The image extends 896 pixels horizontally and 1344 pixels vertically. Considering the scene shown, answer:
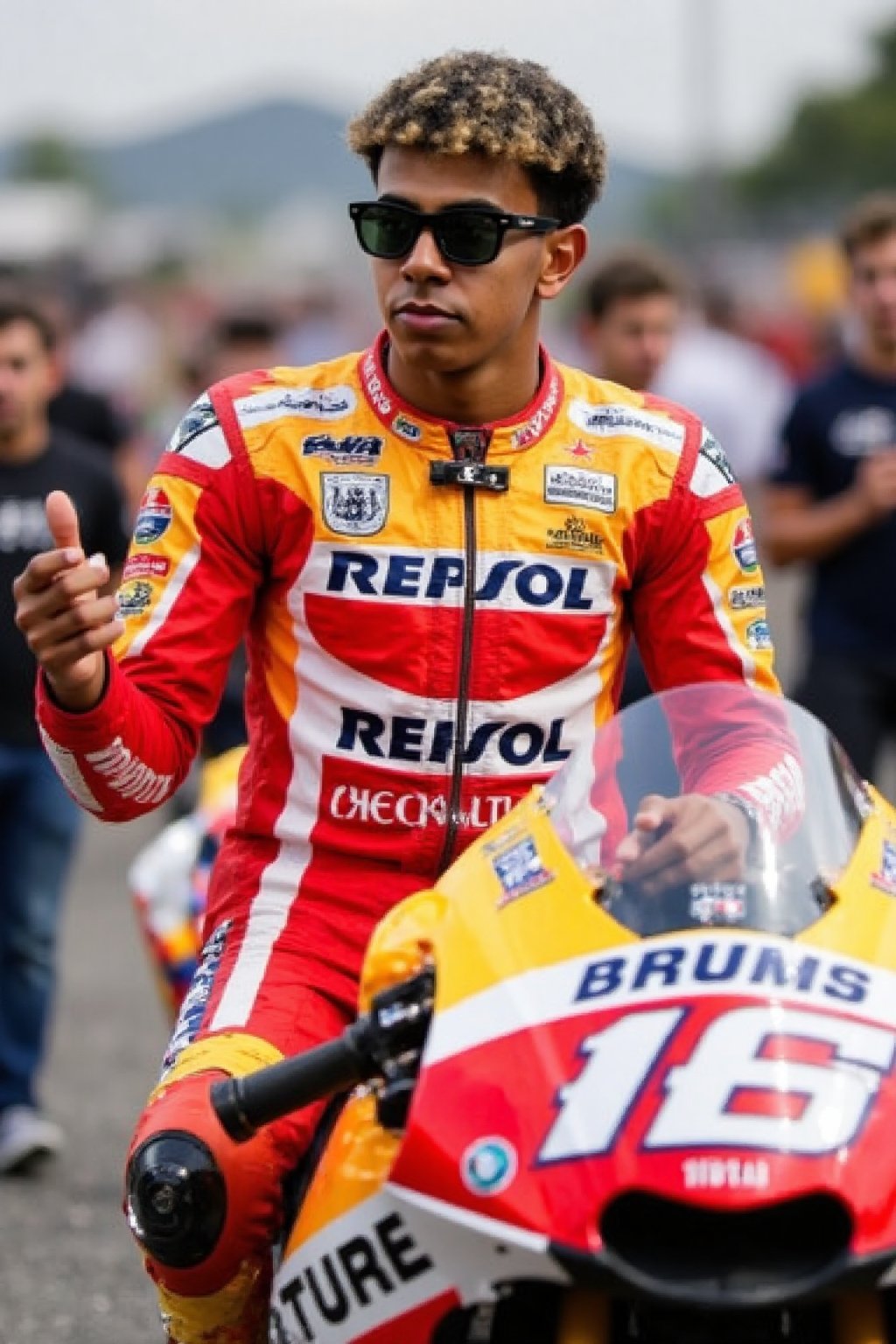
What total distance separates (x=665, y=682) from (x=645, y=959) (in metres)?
1.32

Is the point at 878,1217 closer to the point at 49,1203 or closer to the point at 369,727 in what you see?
the point at 369,727

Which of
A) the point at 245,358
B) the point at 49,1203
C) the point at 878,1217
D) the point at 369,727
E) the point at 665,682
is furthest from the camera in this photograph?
the point at 245,358

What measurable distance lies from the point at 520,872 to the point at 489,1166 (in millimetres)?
496

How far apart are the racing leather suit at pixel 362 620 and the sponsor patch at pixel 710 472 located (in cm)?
4

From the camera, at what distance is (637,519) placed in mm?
4504

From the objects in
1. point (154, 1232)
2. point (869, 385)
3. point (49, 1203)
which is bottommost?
point (49, 1203)

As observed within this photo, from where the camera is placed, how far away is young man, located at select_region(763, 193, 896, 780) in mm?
8797

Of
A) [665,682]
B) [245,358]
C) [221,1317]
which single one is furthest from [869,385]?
[221,1317]

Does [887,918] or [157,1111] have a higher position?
[887,918]

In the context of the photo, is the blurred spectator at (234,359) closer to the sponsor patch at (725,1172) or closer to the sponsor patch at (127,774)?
the sponsor patch at (127,774)

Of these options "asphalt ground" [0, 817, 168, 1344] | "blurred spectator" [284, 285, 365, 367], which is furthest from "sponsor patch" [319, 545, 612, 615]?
"blurred spectator" [284, 285, 365, 367]

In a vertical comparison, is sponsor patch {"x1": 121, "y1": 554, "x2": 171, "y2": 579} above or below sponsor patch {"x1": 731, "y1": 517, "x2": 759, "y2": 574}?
above

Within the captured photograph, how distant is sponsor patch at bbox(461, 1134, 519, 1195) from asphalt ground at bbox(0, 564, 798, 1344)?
2.98 meters

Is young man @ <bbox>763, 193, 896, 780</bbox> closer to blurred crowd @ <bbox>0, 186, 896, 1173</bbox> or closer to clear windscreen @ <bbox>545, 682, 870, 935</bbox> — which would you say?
blurred crowd @ <bbox>0, 186, 896, 1173</bbox>
